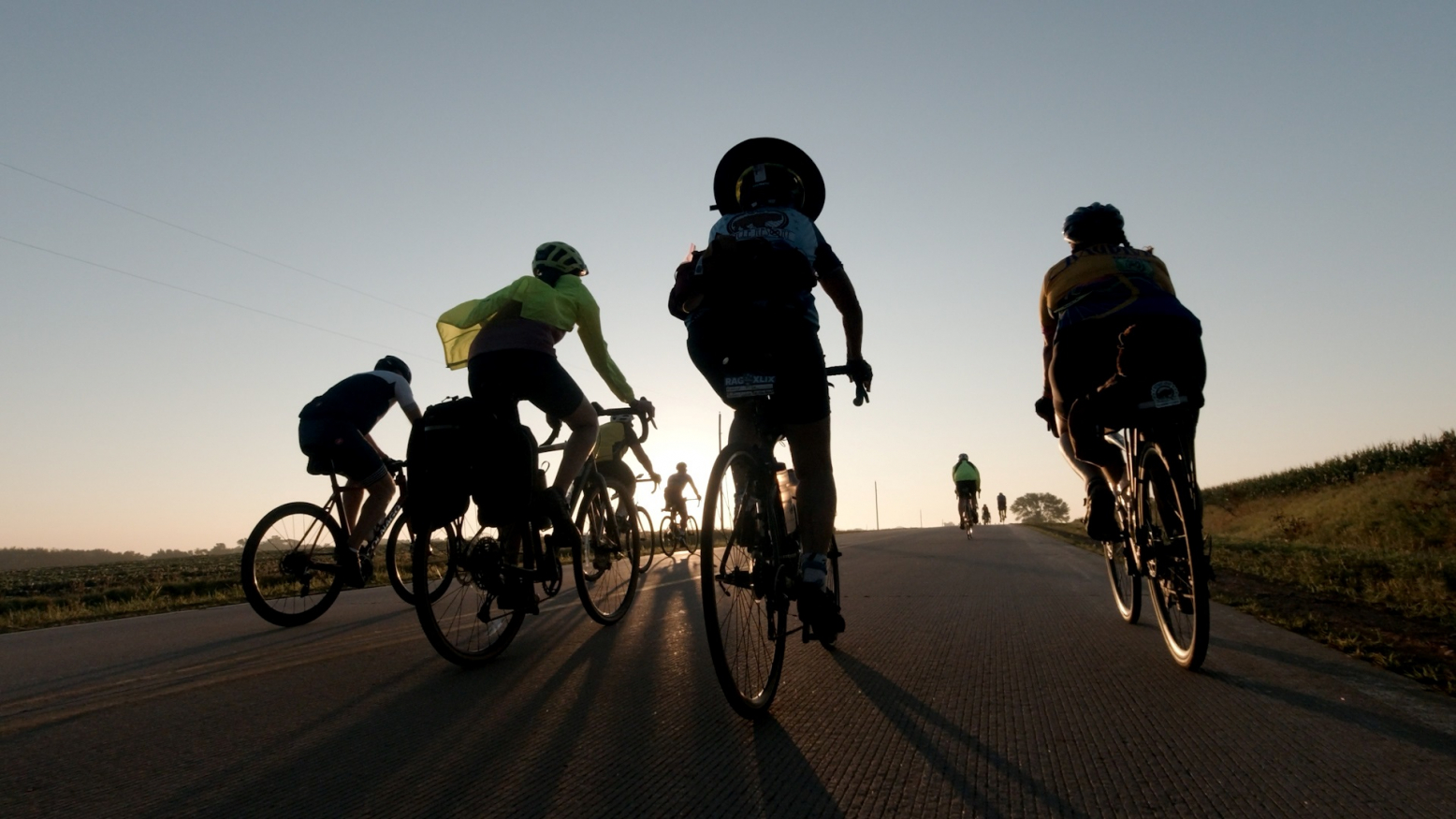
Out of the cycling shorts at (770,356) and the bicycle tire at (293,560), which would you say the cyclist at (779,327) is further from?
the bicycle tire at (293,560)

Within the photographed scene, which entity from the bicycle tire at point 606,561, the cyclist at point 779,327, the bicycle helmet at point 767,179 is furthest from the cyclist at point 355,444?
the cyclist at point 779,327

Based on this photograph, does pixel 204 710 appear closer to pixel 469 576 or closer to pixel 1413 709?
pixel 469 576

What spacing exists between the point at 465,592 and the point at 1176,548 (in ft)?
9.88

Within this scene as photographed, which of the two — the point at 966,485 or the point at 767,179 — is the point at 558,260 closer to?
the point at 767,179

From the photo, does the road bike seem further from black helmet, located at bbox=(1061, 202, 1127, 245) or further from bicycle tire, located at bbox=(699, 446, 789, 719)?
black helmet, located at bbox=(1061, 202, 1127, 245)

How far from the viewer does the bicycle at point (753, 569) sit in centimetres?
286

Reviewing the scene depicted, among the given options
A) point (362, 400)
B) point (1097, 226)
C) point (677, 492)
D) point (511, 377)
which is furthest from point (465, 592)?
point (677, 492)

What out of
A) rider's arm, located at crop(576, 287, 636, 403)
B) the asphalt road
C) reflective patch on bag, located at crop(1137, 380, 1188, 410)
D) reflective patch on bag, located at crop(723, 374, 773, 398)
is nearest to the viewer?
the asphalt road

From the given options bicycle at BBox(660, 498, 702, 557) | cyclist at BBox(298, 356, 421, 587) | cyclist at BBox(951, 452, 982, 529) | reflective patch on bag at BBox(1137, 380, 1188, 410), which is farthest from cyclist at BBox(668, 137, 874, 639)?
cyclist at BBox(951, 452, 982, 529)

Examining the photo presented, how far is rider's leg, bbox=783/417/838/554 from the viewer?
337cm

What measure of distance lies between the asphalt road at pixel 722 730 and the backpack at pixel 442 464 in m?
0.65

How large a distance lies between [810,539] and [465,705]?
1316 millimetres

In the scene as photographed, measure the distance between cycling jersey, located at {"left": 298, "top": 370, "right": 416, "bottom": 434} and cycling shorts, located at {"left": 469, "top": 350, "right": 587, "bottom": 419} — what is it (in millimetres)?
1824

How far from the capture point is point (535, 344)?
4.45 metres
